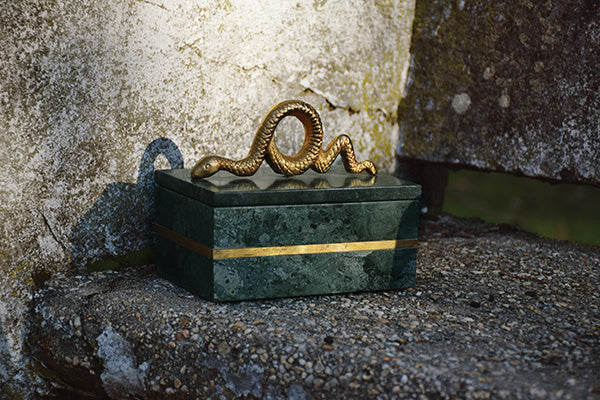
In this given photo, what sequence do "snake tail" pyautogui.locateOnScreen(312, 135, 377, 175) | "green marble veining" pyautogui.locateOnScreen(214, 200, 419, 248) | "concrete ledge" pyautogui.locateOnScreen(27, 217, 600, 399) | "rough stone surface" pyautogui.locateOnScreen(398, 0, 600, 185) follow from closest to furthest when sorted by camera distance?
"concrete ledge" pyautogui.locateOnScreen(27, 217, 600, 399), "green marble veining" pyautogui.locateOnScreen(214, 200, 419, 248), "snake tail" pyautogui.locateOnScreen(312, 135, 377, 175), "rough stone surface" pyautogui.locateOnScreen(398, 0, 600, 185)

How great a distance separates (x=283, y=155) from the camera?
70.7 inches

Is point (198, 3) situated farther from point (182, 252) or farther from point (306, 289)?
point (306, 289)

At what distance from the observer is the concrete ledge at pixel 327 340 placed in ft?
4.51

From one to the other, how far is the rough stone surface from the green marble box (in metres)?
0.63

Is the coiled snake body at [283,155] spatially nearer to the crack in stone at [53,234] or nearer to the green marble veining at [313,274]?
the green marble veining at [313,274]

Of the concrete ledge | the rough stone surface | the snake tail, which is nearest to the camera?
the concrete ledge

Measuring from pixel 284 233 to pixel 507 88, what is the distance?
3.35 feet

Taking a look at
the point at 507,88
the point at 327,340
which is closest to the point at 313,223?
the point at 327,340

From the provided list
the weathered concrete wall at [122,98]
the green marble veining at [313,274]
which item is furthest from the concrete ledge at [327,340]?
the weathered concrete wall at [122,98]

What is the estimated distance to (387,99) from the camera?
242 centimetres

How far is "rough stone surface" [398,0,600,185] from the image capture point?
2.13 metres

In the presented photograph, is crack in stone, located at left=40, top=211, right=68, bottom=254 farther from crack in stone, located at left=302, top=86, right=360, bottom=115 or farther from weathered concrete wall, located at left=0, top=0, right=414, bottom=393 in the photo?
crack in stone, located at left=302, top=86, right=360, bottom=115

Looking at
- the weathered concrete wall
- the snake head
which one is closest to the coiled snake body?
the snake head

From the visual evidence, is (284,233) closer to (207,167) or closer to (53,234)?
(207,167)
